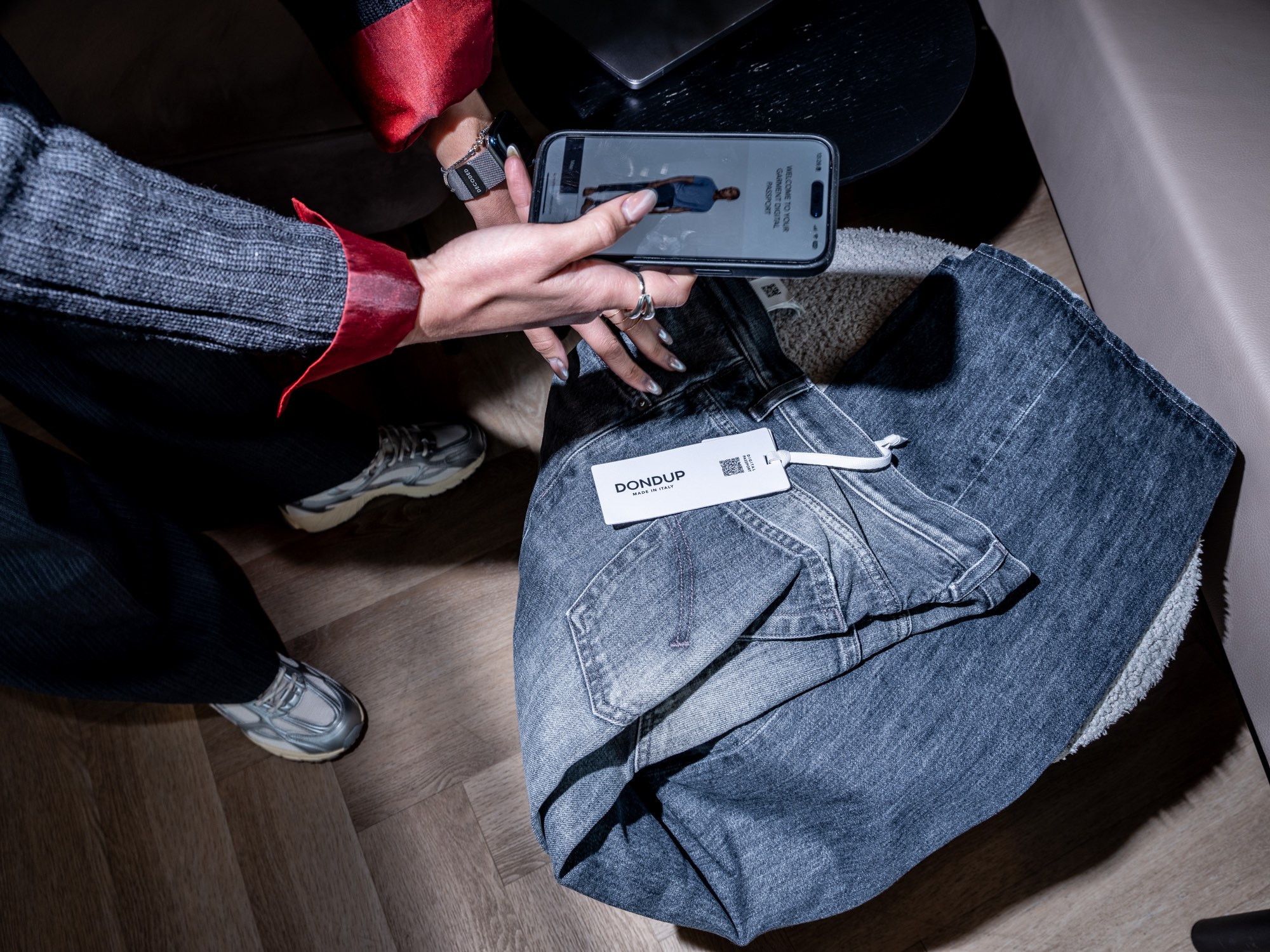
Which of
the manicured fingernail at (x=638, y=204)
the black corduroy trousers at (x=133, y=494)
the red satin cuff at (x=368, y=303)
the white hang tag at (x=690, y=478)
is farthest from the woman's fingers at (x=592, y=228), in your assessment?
the black corduroy trousers at (x=133, y=494)

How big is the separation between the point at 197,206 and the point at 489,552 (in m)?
0.74

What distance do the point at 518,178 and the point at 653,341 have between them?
0.21 metres

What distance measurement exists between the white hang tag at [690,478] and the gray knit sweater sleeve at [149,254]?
0.95ft

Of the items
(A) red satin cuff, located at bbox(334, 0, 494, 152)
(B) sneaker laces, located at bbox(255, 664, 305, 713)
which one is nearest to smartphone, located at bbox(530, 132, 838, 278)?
(A) red satin cuff, located at bbox(334, 0, 494, 152)

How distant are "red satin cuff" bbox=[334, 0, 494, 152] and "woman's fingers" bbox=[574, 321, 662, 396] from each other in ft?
0.84

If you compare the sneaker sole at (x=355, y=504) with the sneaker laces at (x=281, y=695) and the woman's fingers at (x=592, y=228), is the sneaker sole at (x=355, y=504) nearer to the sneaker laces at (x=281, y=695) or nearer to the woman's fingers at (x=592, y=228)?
the sneaker laces at (x=281, y=695)

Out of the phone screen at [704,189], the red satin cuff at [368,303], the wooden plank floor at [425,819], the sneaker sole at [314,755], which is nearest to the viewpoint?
the red satin cuff at [368,303]

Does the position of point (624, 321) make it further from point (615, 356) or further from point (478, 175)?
point (478, 175)

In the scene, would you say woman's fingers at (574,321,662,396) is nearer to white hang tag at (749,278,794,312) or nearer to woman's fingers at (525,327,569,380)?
woman's fingers at (525,327,569,380)

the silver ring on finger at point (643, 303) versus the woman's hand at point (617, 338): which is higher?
the silver ring on finger at point (643, 303)

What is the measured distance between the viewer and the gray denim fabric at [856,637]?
0.65m

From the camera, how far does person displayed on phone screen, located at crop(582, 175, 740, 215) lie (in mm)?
680

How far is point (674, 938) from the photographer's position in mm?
979

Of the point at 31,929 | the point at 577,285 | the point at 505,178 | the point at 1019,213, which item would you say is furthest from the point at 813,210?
the point at 31,929
